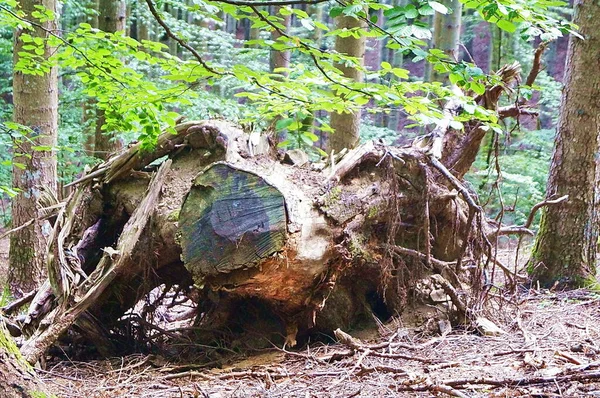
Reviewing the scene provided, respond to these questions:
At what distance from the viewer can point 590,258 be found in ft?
20.4

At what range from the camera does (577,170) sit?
6125mm

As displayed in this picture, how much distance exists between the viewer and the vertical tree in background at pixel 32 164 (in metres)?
6.25

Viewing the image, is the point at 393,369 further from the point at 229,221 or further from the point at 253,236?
the point at 229,221

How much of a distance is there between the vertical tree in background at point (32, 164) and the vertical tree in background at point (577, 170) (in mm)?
5871

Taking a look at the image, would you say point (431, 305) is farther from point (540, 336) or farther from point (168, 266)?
point (168, 266)

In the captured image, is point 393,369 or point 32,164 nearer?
point 393,369

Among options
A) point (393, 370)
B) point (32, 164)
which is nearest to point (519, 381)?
point (393, 370)

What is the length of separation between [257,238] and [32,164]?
405 cm

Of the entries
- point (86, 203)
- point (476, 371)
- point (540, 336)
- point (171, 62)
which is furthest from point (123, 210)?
point (540, 336)

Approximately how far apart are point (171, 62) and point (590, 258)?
203 inches

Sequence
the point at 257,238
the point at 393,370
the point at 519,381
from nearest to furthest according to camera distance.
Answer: the point at 519,381 < the point at 393,370 < the point at 257,238

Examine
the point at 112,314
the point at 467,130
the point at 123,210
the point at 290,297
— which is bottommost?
the point at 112,314


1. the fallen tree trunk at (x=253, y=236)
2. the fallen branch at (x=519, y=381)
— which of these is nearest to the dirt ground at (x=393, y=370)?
the fallen branch at (x=519, y=381)

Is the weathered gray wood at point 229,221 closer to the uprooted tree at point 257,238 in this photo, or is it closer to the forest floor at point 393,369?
the uprooted tree at point 257,238
